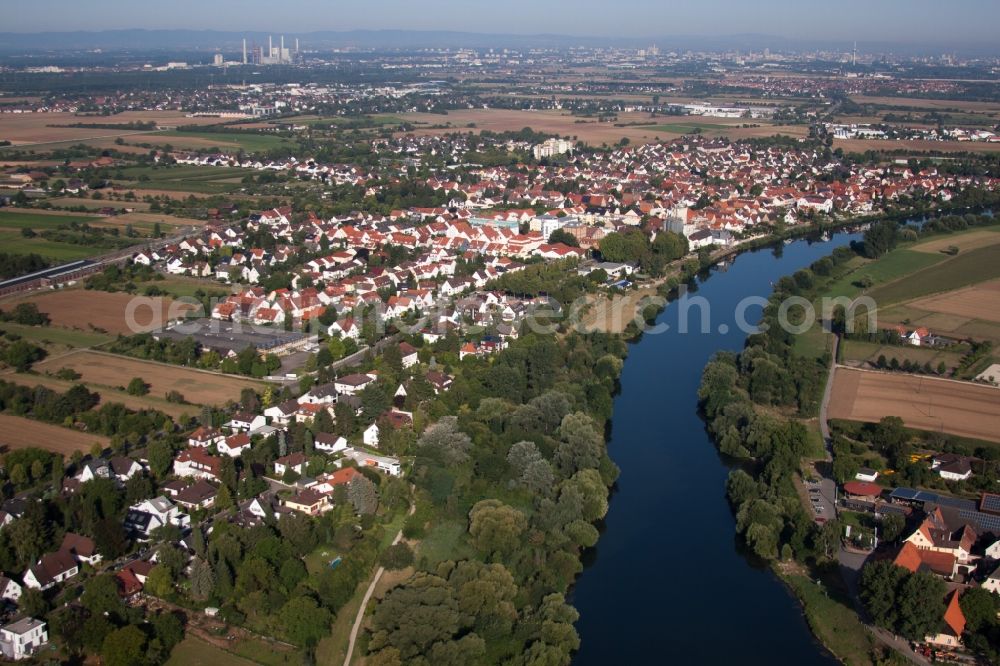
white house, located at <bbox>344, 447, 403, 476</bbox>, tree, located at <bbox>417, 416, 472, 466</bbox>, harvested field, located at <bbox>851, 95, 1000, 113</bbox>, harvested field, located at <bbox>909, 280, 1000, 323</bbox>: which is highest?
harvested field, located at <bbox>851, 95, 1000, 113</bbox>

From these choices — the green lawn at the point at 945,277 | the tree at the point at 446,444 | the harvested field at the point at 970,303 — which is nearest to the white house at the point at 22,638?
the tree at the point at 446,444

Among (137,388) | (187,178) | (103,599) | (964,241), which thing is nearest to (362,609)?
(103,599)

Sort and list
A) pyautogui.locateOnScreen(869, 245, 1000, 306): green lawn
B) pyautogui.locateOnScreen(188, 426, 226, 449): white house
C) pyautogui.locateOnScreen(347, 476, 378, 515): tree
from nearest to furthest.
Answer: pyautogui.locateOnScreen(347, 476, 378, 515): tree → pyautogui.locateOnScreen(188, 426, 226, 449): white house → pyautogui.locateOnScreen(869, 245, 1000, 306): green lawn

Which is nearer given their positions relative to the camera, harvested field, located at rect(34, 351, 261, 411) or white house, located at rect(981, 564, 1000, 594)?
white house, located at rect(981, 564, 1000, 594)

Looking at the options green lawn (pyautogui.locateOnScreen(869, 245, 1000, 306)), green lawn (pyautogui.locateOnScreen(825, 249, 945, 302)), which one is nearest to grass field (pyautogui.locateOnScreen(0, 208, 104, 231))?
green lawn (pyautogui.locateOnScreen(825, 249, 945, 302))

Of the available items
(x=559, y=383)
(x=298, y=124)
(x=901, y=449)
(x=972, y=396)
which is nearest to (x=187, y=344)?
(x=559, y=383)

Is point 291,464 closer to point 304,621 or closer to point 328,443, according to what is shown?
point 328,443

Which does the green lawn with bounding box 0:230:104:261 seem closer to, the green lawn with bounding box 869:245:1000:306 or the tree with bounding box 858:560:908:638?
the green lawn with bounding box 869:245:1000:306

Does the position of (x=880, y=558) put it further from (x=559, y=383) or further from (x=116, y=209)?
(x=116, y=209)
